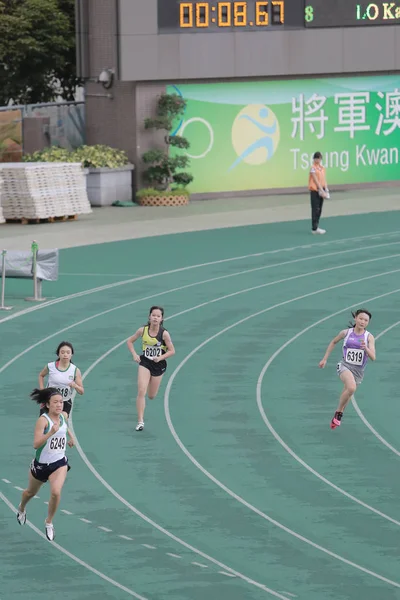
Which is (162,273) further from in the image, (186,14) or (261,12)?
(261,12)

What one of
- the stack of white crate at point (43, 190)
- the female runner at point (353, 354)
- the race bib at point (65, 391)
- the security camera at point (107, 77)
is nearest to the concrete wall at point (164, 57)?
the security camera at point (107, 77)

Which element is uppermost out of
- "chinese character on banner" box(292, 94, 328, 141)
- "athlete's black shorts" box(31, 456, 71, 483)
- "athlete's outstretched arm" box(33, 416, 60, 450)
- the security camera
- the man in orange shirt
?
the security camera

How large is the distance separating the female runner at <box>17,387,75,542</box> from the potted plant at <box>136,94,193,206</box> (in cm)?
2818

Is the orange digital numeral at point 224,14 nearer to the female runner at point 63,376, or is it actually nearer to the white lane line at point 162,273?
the white lane line at point 162,273

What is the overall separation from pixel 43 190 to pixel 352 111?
11.8 m

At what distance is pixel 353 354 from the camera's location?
61.7ft

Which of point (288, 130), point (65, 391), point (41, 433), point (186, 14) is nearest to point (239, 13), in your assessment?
point (186, 14)

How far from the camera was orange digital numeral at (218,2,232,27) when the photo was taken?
42344mm

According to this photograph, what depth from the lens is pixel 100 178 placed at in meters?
42.2

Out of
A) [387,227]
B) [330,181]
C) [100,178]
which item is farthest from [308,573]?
[330,181]

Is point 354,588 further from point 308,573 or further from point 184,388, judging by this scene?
point 184,388

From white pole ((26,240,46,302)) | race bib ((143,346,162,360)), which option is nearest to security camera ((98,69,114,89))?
white pole ((26,240,46,302))

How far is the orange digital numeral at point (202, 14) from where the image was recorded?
42125 millimetres

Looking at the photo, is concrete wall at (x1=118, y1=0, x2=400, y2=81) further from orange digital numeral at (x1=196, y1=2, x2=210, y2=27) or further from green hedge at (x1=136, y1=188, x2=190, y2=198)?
green hedge at (x1=136, y1=188, x2=190, y2=198)
